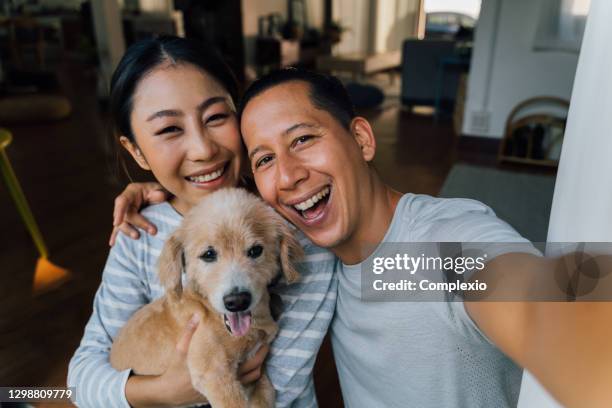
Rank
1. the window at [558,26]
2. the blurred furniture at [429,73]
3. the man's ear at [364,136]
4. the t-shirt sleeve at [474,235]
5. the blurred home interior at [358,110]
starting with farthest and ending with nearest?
1. the blurred furniture at [429,73]
2. the window at [558,26]
3. the blurred home interior at [358,110]
4. the man's ear at [364,136]
5. the t-shirt sleeve at [474,235]

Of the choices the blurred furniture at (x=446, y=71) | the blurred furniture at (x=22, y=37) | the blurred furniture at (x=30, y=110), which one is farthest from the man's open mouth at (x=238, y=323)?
the blurred furniture at (x=22, y=37)

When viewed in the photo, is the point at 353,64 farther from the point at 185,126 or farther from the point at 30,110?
the point at 185,126

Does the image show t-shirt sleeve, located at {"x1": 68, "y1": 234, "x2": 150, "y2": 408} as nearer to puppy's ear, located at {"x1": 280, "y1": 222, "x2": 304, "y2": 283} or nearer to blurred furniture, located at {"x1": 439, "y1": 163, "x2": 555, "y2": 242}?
puppy's ear, located at {"x1": 280, "y1": 222, "x2": 304, "y2": 283}

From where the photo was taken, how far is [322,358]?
1955mm

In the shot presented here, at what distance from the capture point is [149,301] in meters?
0.98

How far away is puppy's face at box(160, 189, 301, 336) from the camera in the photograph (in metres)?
0.79

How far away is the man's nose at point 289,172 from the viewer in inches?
29.7

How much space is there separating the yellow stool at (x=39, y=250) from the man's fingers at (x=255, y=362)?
6.70 feet

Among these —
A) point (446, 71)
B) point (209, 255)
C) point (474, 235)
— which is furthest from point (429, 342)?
point (446, 71)

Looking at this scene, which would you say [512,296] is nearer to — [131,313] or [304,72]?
[304,72]

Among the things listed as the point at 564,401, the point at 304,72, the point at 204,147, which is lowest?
the point at 564,401

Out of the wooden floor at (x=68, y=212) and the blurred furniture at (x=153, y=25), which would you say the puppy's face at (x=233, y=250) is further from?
the blurred furniture at (x=153, y=25)

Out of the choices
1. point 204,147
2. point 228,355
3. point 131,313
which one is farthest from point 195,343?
point 204,147

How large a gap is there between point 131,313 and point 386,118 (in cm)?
540
